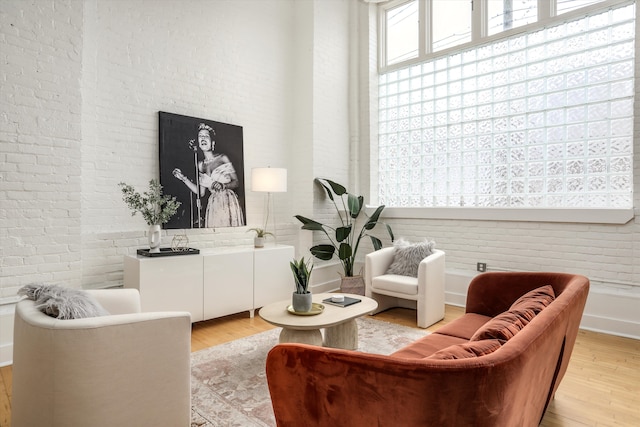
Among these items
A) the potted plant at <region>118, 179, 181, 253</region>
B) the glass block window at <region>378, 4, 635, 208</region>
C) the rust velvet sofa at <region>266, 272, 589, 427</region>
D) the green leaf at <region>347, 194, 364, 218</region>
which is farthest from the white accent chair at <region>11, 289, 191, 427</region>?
the glass block window at <region>378, 4, 635, 208</region>

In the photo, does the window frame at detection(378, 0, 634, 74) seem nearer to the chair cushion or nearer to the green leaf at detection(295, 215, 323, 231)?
the green leaf at detection(295, 215, 323, 231)

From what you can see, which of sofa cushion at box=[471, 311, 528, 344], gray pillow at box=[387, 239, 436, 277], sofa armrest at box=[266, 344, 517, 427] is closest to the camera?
sofa armrest at box=[266, 344, 517, 427]

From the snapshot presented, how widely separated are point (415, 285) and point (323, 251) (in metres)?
1.48

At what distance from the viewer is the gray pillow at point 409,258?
432 cm

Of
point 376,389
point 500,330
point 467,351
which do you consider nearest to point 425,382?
point 376,389

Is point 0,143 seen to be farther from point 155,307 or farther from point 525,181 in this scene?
point 525,181

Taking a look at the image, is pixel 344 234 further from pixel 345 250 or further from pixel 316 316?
pixel 316 316

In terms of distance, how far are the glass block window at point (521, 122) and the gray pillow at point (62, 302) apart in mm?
4327

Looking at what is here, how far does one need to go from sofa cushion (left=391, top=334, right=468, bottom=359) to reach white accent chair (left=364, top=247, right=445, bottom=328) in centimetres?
155

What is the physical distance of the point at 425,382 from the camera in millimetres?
1050

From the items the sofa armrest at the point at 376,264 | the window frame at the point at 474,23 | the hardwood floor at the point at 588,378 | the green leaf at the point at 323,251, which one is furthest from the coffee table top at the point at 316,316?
the window frame at the point at 474,23

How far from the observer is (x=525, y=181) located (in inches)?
175

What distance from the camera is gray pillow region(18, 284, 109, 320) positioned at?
1821mm

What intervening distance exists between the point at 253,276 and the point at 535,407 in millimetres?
3182
